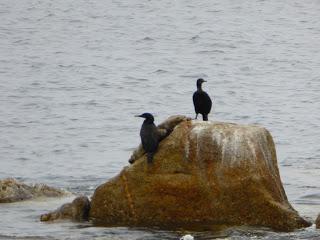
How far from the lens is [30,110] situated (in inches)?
1294

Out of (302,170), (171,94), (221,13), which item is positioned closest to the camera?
(302,170)

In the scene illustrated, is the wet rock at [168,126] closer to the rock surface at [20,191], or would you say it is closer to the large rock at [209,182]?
the large rock at [209,182]

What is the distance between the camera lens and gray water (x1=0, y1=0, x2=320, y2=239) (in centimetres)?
2216

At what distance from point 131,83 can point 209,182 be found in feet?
73.0

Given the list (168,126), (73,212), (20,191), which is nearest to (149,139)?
(168,126)

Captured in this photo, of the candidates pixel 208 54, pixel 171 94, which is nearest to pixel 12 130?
pixel 171 94

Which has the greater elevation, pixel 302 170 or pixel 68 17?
pixel 68 17

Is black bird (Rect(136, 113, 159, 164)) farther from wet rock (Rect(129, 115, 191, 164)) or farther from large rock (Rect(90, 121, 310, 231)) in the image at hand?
wet rock (Rect(129, 115, 191, 164))

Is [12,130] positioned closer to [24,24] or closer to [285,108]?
[285,108]

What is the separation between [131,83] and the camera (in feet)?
126

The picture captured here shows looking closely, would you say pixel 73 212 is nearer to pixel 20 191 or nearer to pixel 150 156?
pixel 150 156

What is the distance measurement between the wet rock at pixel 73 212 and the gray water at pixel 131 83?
9.7 inches

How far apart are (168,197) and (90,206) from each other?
61.0 inches

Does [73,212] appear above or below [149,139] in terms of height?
below
